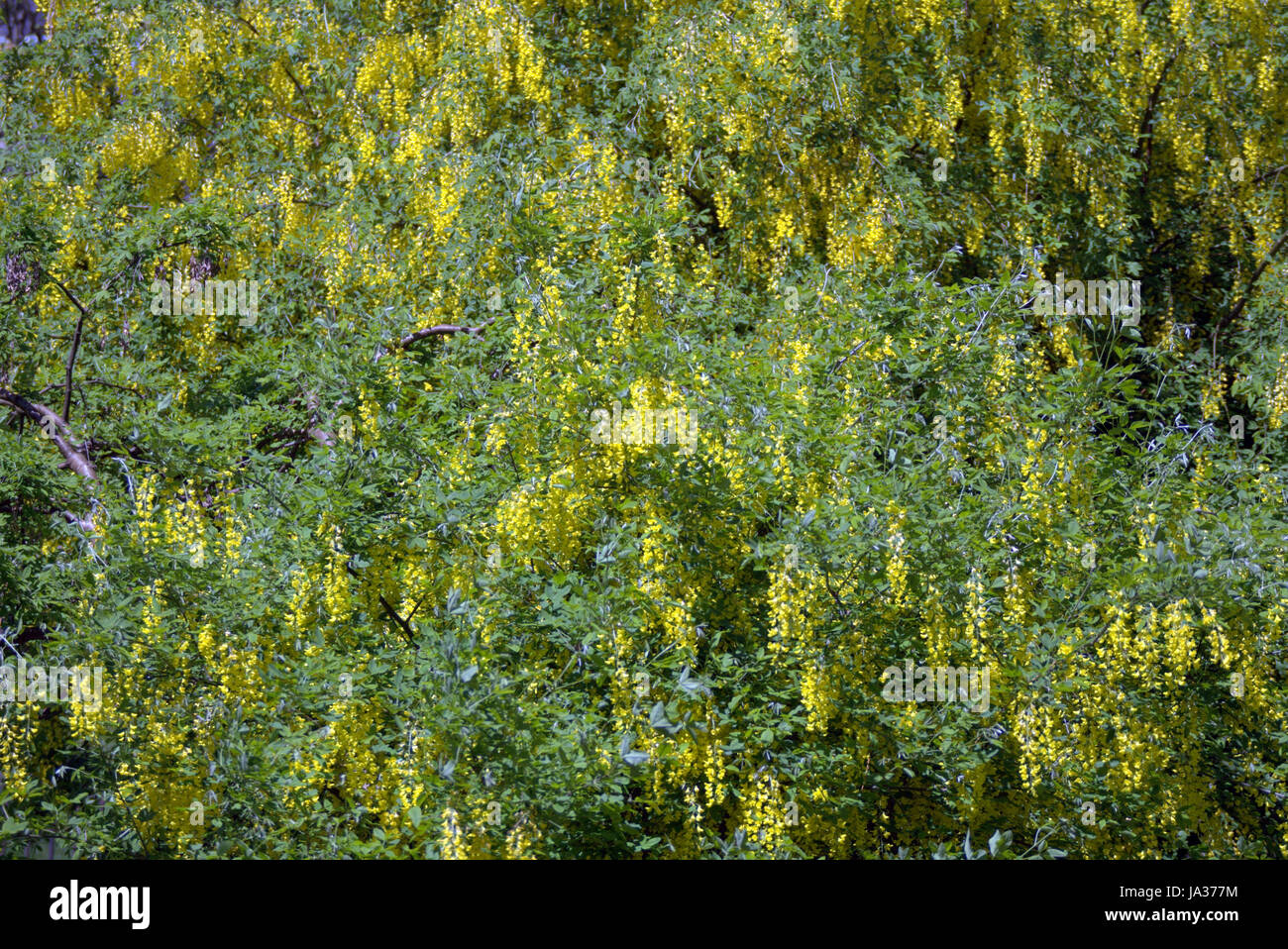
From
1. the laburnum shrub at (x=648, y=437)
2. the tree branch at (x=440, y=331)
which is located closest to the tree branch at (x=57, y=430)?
the laburnum shrub at (x=648, y=437)

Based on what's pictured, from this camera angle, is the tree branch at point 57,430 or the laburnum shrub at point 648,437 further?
the tree branch at point 57,430

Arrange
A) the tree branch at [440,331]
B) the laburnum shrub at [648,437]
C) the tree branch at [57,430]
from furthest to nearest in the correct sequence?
the tree branch at [440,331] → the tree branch at [57,430] → the laburnum shrub at [648,437]

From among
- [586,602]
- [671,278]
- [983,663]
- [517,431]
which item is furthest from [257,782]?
[671,278]

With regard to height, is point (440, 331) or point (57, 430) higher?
point (440, 331)

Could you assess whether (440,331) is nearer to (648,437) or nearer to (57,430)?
(57,430)

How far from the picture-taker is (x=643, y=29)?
739cm

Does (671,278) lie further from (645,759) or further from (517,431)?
(645,759)

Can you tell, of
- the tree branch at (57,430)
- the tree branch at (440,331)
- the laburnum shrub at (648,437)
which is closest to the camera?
the laburnum shrub at (648,437)

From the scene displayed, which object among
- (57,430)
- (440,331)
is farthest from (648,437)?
(57,430)

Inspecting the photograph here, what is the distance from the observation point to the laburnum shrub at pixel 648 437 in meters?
4.25

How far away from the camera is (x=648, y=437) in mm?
4461

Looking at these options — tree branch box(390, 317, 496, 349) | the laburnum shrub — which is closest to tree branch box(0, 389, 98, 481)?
the laburnum shrub

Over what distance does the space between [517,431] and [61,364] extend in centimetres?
300

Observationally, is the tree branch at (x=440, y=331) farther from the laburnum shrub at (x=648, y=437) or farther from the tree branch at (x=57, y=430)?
the tree branch at (x=57, y=430)
